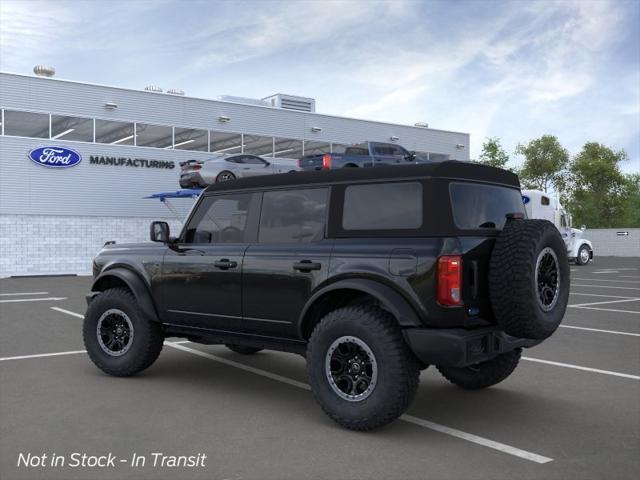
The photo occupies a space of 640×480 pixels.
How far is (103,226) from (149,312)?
75.4ft

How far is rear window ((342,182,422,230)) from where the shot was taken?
194 inches

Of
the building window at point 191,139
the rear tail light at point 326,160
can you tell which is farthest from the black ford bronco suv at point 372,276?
the building window at point 191,139

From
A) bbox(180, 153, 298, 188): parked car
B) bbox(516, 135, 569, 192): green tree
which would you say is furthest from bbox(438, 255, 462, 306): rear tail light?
bbox(516, 135, 569, 192): green tree

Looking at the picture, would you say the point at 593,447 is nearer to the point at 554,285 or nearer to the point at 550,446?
the point at 550,446

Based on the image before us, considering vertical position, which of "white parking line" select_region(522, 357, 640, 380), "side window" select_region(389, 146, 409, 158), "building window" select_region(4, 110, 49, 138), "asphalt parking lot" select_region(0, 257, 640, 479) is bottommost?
"asphalt parking lot" select_region(0, 257, 640, 479)

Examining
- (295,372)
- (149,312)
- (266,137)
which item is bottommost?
(295,372)

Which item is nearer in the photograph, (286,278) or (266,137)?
(286,278)

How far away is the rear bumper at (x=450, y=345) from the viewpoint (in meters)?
4.50

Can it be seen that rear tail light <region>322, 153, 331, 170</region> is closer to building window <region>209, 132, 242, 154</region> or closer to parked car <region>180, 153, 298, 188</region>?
parked car <region>180, 153, 298, 188</region>

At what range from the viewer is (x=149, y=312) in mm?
6508

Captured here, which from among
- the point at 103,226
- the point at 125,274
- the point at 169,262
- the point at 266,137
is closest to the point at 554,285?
the point at 169,262

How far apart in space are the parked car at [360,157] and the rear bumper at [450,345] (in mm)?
Result: 14524

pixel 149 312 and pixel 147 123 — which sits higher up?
pixel 147 123

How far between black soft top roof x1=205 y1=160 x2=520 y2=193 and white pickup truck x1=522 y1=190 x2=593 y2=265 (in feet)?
70.4
